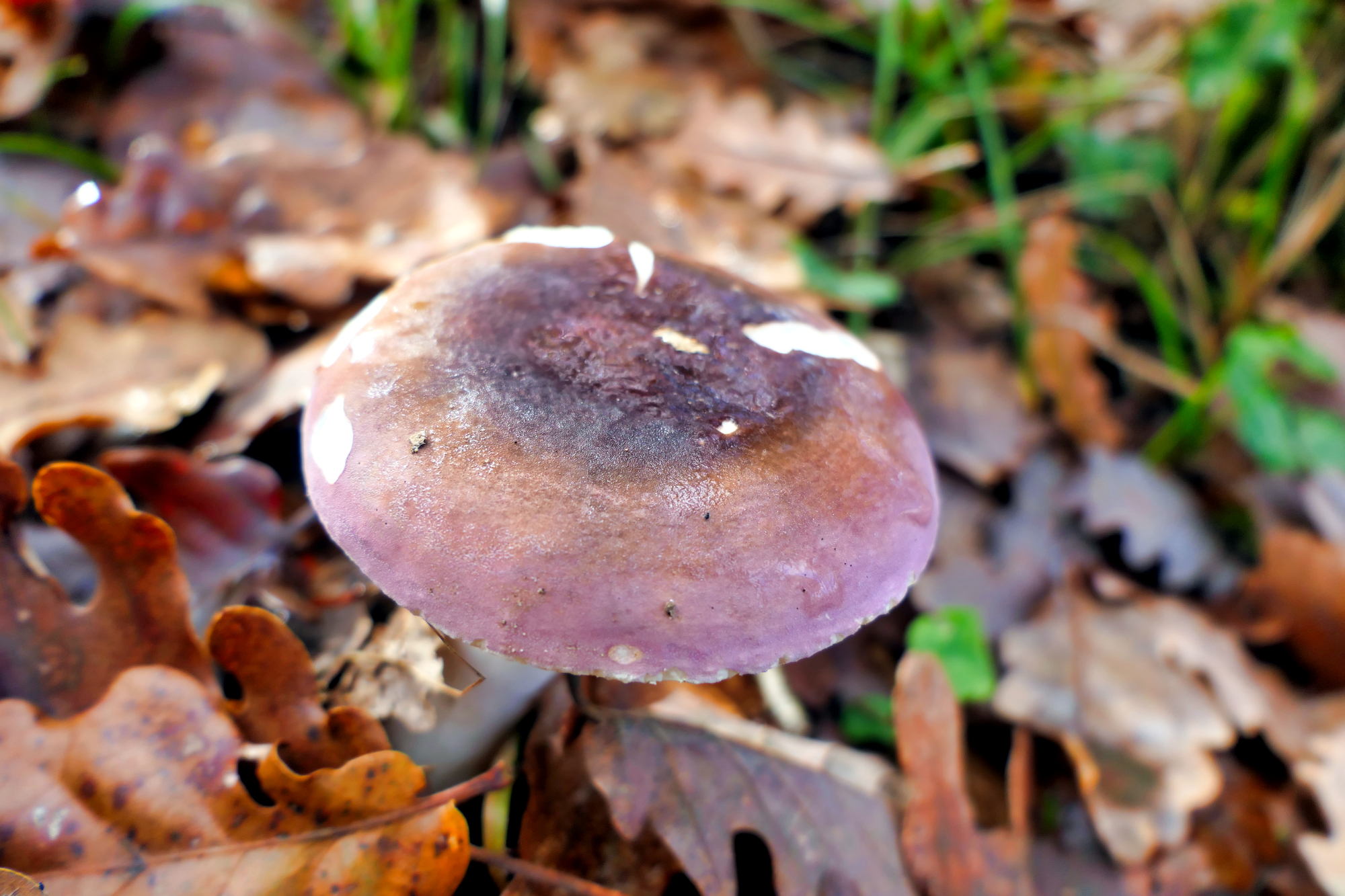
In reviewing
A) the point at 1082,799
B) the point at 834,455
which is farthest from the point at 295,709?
the point at 1082,799

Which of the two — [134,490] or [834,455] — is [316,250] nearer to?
[134,490]

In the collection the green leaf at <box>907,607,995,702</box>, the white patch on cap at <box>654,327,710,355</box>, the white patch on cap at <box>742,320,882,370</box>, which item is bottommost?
the green leaf at <box>907,607,995,702</box>

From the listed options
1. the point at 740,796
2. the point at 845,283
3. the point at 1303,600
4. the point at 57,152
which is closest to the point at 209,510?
the point at 740,796

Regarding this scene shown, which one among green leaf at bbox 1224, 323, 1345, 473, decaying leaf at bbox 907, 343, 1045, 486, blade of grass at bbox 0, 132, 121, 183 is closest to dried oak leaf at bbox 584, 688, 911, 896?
decaying leaf at bbox 907, 343, 1045, 486

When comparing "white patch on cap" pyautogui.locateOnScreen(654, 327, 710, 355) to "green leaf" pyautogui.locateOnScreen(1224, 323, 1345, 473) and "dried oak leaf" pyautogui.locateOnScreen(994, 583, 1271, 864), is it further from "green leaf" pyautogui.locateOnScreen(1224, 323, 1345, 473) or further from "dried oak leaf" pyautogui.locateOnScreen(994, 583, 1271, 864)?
"green leaf" pyautogui.locateOnScreen(1224, 323, 1345, 473)

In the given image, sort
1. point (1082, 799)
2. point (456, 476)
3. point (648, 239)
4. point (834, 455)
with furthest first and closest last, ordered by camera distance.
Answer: point (648, 239)
point (1082, 799)
point (834, 455)
point (456, 476)

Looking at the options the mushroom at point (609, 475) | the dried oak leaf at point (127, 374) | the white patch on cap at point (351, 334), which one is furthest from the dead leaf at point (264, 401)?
the mushroom at point (609, 475)
